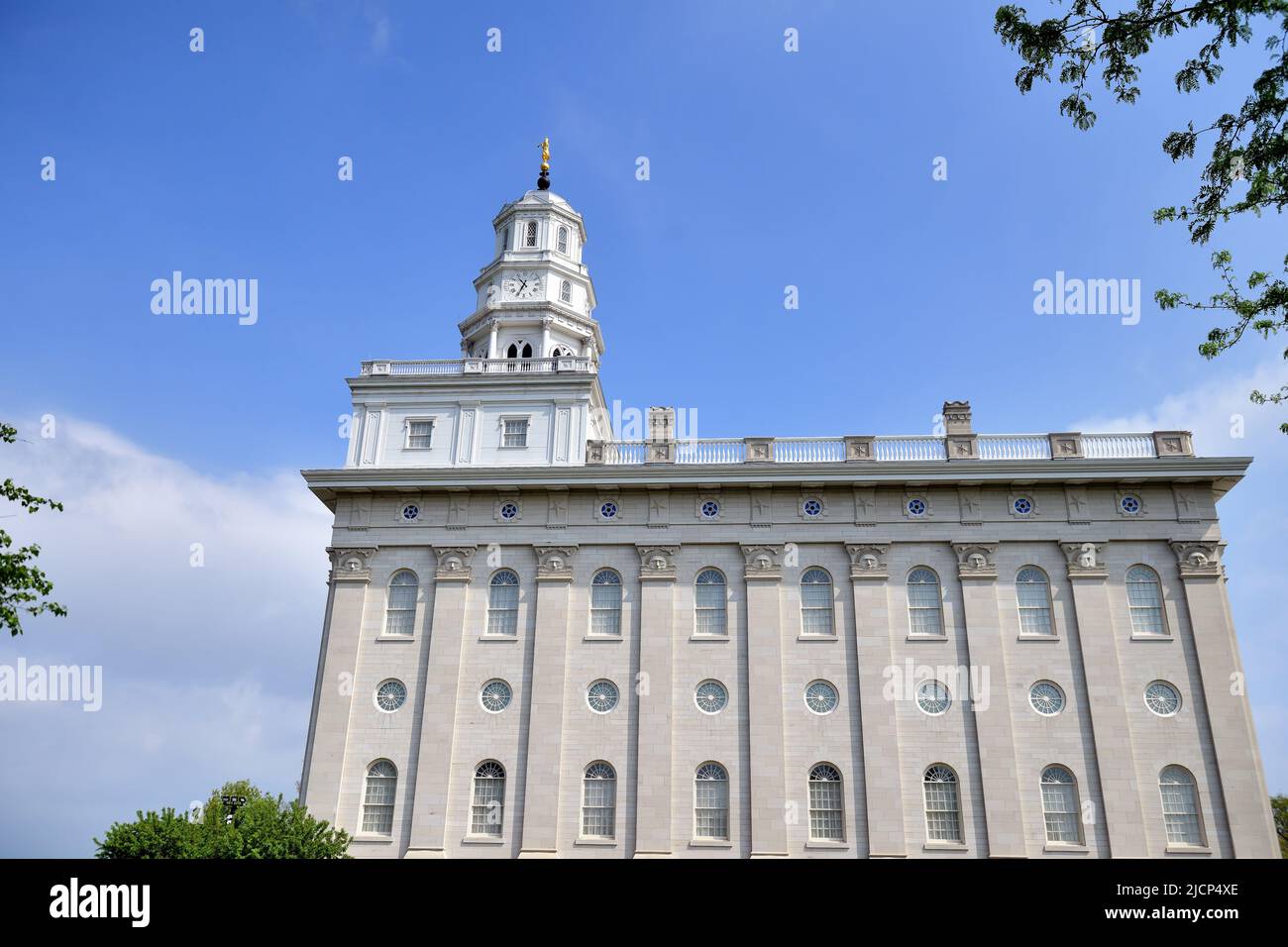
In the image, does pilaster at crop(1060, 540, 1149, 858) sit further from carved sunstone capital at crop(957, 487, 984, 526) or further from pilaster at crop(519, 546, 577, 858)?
pilaster at crop(519, 546, 577, 858)

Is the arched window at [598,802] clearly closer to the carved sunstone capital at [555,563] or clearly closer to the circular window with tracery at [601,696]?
the circular window with tracery at [601,696]

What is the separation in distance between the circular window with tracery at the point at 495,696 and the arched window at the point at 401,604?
136 inches

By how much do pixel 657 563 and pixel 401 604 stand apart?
924cm

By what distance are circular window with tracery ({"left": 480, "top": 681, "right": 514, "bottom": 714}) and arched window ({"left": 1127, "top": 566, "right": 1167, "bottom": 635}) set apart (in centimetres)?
2106

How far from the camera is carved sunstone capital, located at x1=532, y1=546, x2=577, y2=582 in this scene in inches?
1314

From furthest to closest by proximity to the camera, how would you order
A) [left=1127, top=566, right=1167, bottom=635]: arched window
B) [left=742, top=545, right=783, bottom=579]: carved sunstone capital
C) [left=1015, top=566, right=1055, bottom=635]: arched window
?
[left=742, top=545, right=783, bottom=579]: carved sunstone capital, [left=1015, top=566, right=1055, bottom=635]: arched window, [left=1127, top=566, right=1167, bottom=635]: arched window

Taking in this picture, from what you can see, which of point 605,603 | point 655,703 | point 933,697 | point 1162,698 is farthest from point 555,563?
point 1162,698

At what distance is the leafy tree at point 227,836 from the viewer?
25094mm

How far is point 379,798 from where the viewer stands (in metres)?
31.3

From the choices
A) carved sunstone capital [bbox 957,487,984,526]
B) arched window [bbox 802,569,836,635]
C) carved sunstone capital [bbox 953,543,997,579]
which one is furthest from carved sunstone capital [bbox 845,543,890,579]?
carved sunstone capital [bbox 957,487,984,526]

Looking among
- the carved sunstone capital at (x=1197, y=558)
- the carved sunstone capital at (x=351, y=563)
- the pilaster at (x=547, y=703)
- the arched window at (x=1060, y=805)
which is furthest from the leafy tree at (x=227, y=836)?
the carved sunstone capital at (x=1197, y=558)

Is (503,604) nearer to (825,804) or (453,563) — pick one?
(453,563)
